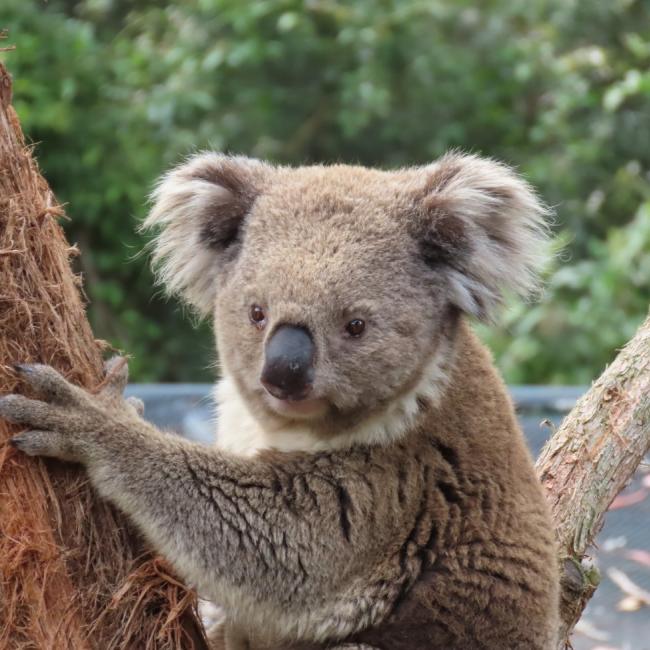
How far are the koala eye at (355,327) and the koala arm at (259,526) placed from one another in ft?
1.15

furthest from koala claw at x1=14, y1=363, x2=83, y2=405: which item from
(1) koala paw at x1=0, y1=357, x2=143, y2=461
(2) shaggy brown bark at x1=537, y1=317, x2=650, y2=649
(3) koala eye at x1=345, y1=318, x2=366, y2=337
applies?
(2) shaggy brown bark at x1=537, y1=317, x2=650, y2=649

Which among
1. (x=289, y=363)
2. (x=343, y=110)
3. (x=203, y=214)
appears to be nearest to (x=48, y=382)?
(x=289, y=363)

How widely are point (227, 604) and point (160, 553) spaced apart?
236 millimetres

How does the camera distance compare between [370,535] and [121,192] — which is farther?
[121,192]

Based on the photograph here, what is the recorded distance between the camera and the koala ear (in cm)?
292

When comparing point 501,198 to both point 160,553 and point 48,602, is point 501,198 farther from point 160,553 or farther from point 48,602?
point 48,602

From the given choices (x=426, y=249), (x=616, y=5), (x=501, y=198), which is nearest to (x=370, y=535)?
(x=426, y=249)

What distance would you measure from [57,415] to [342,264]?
2.54 feet

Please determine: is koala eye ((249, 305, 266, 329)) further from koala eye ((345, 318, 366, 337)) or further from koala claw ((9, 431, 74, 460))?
koala claw ((9, 431, 74, 460))

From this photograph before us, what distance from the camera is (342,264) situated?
2.80 m

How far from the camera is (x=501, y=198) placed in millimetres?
2963

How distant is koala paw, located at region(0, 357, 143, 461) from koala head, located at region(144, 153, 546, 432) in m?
0.39

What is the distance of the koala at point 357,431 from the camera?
277cm

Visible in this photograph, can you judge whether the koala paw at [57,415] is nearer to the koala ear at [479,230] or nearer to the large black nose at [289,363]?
the large black nose at [289,363]
